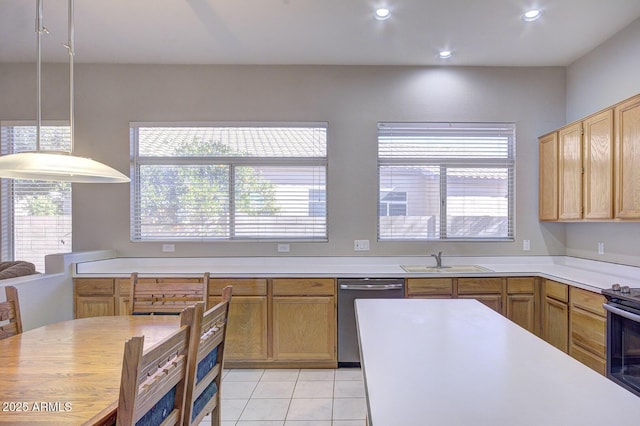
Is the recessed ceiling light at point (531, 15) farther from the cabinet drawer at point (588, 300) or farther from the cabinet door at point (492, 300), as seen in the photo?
the cabinet door at point (492, 300)

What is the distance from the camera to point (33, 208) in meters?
3.50

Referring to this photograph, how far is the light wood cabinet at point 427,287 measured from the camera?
2.97 metres

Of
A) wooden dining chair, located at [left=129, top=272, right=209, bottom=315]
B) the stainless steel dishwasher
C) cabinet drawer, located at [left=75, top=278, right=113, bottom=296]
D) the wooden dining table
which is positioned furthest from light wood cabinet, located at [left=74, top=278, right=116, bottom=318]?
the stainless steel dishwasher

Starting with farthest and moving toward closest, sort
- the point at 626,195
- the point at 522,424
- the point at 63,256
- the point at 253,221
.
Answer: the point at 253,221
the point at 63,256
the point at 626,195
the point at 522,424

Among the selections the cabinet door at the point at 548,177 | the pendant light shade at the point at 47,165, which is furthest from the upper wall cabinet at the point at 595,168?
the pendant light shade at the point at 47,165

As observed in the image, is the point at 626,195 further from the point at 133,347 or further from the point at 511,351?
the point at 133,347

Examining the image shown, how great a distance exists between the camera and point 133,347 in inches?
34.7

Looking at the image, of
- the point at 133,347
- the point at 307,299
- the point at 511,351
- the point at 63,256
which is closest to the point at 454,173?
the point at 307,299

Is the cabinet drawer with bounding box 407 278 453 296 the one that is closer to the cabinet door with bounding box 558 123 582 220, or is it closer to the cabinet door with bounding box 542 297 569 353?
the cabinet door with bounding box 542 297 569 353

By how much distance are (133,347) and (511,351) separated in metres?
1.20

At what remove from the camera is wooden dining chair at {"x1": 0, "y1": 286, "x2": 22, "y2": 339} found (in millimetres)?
1729

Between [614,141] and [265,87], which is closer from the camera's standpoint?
[614,141]

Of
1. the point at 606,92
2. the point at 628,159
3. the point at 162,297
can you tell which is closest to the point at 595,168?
the point at 628,159

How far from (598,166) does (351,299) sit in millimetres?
2300
